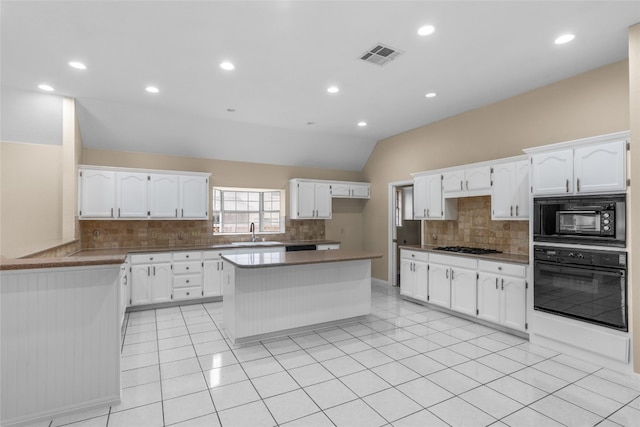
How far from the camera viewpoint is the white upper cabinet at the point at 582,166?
2865 mm

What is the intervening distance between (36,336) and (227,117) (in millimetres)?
3859

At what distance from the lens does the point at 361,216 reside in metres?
7.32

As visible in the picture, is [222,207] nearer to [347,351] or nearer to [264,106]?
[264,106]

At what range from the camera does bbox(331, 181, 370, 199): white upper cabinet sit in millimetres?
6676

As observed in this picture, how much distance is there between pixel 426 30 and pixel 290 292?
3.00m

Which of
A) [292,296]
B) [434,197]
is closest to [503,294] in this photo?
[434,197]

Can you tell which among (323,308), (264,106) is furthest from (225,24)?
(323,308)

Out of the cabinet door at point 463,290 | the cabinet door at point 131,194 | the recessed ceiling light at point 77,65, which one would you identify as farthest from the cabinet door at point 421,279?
the recessed ceiling light at point 77,65

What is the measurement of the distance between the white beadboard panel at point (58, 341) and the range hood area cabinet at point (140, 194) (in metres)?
3.04

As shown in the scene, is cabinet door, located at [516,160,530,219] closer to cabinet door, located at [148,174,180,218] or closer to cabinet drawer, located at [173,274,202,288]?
cabinet drawer, located at [173,274,202,288]

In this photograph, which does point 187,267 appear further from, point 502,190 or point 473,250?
point 502,190

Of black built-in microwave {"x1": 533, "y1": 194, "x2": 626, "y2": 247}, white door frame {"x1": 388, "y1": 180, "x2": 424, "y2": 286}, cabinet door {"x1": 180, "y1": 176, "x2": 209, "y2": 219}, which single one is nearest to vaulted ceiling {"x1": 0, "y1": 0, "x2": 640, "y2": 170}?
cabinet door {"x1": 180, "y1": 176, "x2": 209, "y2": 219}

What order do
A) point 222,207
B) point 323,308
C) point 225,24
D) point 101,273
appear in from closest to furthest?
point 101,273 → point 225,24 → point 323,308 → point 222,207

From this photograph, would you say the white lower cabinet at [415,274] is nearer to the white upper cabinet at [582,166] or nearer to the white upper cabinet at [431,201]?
the white upper cabinet at [431,201]
